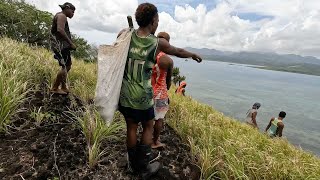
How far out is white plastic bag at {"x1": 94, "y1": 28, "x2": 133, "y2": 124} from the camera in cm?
399

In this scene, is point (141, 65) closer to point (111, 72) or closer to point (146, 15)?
point (111, 72)

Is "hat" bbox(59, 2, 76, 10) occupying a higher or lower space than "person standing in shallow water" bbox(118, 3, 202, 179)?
higher

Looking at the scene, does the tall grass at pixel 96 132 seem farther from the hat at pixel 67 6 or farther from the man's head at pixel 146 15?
the hat at pixel 67 6

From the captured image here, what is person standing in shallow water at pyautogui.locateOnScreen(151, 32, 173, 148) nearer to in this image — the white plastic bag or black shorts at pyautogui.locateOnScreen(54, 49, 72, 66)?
the white plastic bag

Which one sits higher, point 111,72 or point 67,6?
point 67,6

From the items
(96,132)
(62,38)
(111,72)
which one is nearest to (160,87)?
(96,132)

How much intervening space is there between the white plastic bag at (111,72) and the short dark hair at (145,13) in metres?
0.19

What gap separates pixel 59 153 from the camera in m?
4.75

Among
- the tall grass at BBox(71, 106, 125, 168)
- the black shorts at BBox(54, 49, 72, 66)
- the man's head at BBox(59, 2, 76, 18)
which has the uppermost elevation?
the man's head at BBox(59, 2, 76, 18)

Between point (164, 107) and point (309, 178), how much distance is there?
2.43m

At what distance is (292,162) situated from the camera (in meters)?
5.49

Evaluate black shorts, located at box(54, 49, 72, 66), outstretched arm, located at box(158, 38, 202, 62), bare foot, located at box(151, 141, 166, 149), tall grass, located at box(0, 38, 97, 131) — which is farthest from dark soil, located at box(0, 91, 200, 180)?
outstretched arm, located at box(158, 38, 202, 62)

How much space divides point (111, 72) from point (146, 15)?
822 millimetres

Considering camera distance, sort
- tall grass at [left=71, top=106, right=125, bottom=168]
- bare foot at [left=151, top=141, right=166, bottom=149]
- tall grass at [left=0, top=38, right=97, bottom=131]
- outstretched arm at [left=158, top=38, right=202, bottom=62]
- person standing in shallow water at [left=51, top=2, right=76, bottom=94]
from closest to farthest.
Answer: outstretched arm at [left=158, top=38, right=202, bottom=62]
tall grass at [left=71, top=106, right=125, bottom=168]
tall grass at [left=0, top=38, right=97, bottom=131]
bare foot at [left=151, top=141, right=166, bottom=149]
person standing in shallow water at [left=51, top=2, right=76, bottom=94]
